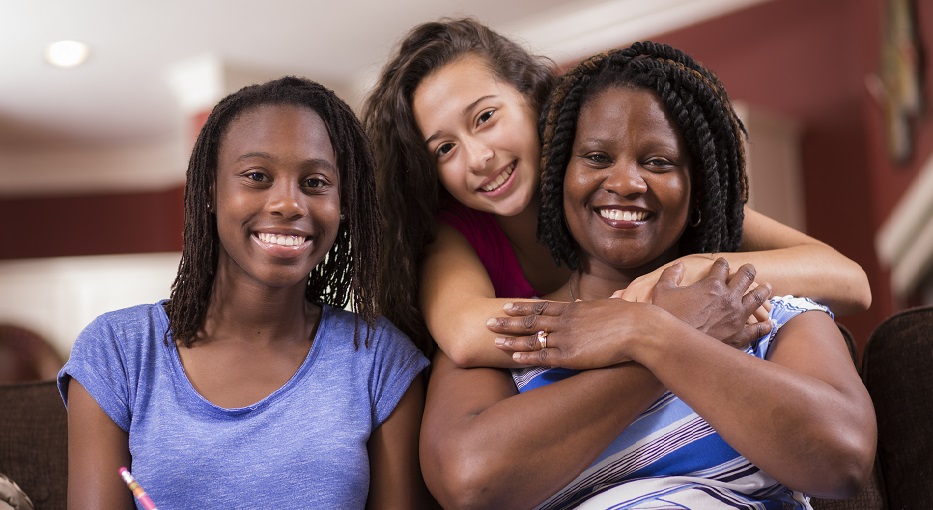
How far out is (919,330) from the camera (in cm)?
169

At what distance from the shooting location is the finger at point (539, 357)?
1.40m

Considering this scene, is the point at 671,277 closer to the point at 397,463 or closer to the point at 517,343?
the point at 517,343

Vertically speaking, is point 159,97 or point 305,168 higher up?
point 305,168

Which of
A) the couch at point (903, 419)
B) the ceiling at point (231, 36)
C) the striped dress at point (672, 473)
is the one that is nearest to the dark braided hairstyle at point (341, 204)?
the striped dress at point (672, 473)

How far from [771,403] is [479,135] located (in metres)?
0.81

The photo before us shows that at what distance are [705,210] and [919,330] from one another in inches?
17.7

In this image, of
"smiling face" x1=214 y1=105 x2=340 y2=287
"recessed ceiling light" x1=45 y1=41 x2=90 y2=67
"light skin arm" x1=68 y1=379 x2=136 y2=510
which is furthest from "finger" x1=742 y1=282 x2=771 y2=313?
"recessed ceiling light" x1=45 y1=41 x2=90 y2=67

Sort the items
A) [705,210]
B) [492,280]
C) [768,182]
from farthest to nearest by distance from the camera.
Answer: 1. [768,182]
2. [492,280]
3. [705,210]

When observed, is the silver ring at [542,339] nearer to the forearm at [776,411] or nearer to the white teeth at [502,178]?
the forearm at [776,411]

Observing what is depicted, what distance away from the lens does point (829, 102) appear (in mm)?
4773

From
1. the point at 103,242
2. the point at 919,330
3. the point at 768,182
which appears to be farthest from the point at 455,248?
the point at 103,242

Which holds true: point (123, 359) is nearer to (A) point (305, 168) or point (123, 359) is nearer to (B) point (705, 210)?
(A) point (305, 168)

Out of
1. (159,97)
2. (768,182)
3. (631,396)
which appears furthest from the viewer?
(159,97)

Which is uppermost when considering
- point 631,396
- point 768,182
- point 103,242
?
point 631,396
